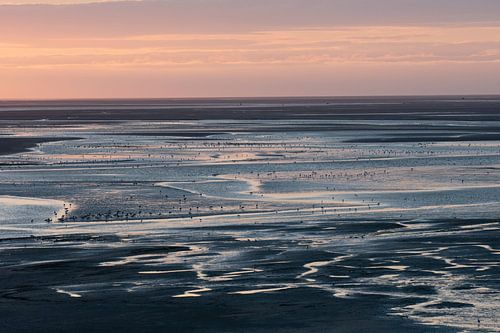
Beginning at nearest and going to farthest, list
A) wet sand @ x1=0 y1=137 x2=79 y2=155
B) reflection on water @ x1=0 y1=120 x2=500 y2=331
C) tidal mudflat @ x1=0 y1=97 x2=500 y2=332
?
tidal mudflat @ x1=0 y1=97 x2=500 y2=332 < reflection on water @ x1=0 y1=120 x2=500 y2=331 < wet sand @ x1=0 y1=137 x2=79 y2=155

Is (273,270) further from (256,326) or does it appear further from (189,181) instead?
(189,181)

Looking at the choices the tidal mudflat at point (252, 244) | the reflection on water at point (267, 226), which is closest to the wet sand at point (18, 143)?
the reflection on water at point (267, 226)

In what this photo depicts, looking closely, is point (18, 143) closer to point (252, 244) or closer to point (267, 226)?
point (267, 226)

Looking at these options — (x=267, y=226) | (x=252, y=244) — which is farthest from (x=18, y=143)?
(x=252, y=244)

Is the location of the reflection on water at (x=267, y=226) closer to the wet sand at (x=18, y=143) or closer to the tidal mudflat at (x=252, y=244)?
the tidal mudflat at (x=252, y=244)

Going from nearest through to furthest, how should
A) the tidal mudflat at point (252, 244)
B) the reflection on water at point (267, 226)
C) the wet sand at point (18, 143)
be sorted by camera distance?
the tidal mudflat at point (252, 244), the reflection on water at point (267, 226), the wet sand at point (18, 143)

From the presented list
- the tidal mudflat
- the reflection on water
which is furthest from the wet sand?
the tidal mudflat

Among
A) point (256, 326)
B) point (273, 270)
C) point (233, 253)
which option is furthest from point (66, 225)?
point (256, 326)

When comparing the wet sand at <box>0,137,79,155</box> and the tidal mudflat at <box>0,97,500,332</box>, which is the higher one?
the wet sand at <box>0,137,79,155</box>

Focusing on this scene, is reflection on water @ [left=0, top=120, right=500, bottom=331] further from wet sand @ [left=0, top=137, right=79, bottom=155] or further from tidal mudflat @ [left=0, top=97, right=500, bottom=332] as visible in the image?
wet sand @ [left=0, top=137, right=79, bottom=155]
